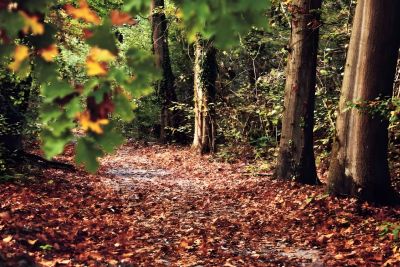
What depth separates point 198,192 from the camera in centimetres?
1146

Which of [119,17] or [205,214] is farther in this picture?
[205,214]

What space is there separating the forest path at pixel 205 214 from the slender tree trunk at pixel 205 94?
6.36ft

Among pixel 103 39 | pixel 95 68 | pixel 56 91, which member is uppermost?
pixel 103 39

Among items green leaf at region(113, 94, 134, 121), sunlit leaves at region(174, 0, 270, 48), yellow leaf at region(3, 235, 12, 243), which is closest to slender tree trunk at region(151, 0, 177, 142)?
yellow leaf at region(3, 235, 12, 243)

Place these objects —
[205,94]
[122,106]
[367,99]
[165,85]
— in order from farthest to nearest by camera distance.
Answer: [165,85] → [205,94] → [367,99] → [122,106]

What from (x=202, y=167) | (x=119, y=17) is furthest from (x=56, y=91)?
(x=202, y=167)

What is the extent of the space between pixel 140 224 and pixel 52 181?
362 cm

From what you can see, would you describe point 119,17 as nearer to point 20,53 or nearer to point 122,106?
point 122,106

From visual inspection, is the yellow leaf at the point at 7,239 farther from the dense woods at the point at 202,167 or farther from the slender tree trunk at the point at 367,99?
the slender tree trunk at the point at 367,99

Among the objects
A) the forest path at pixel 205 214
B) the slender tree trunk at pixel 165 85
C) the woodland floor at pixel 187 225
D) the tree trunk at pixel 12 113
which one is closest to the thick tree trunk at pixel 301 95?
the woodland floor at pixel 187 225

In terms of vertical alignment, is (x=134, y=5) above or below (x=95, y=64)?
above

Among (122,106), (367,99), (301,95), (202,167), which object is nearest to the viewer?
(122,106)

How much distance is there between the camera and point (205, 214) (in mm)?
9047

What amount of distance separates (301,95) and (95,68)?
28.5 feet
